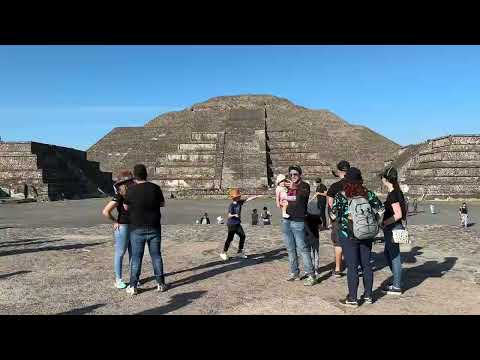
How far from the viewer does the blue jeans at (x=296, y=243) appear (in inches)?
239

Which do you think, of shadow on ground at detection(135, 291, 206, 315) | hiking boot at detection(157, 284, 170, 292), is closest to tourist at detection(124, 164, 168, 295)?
hiking boot at detection(157, 284, 170, 292)

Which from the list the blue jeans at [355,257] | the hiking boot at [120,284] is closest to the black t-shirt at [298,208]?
the blue jeans at [355,257]

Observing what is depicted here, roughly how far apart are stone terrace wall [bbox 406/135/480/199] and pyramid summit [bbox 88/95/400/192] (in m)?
7.47

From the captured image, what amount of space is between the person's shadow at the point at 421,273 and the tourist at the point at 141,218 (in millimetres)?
2975

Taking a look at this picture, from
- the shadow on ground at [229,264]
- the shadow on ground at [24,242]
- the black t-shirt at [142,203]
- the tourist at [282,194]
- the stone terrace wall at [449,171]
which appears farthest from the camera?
the stone terrace wall at [449,171]

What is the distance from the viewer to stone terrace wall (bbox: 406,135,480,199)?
27969 millimetres

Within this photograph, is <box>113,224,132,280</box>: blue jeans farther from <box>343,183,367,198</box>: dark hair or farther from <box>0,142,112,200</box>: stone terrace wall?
<box>0,142,112,200</box>: stone terrace wall

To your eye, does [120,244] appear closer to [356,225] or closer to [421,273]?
[356,225]

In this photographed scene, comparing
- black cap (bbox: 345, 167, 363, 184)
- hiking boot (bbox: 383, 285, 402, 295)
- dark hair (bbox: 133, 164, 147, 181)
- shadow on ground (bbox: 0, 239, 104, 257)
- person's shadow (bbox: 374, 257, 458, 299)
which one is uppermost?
dark hair (bbox: 133, 164, 147, 181)

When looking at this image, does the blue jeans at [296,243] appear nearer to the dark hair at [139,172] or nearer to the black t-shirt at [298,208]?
the black t-shirt at [298,208]

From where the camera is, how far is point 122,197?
5.91 metres
